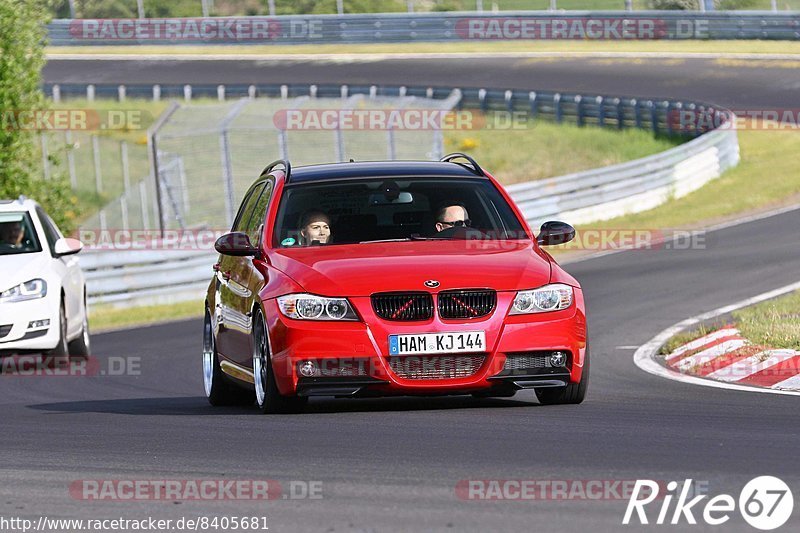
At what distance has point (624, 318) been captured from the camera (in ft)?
56.7

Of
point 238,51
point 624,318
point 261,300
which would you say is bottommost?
point 238,51

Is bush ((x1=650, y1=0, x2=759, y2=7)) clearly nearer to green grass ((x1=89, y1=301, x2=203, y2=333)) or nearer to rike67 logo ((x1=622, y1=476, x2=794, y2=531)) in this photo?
green grass ((x1=89, y1=301, x2=203, y2=333))

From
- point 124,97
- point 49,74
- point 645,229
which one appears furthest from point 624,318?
point 49,74

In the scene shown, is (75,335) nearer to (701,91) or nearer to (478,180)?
(478,180)

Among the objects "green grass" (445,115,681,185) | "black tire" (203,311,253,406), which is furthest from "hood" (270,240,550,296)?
"green grass" (445,115,681,185)

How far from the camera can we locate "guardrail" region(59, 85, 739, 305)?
77.3 ft

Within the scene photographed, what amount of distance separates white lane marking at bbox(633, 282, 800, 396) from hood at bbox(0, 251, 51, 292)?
5721 millimetres

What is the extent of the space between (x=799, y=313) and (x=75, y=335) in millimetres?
7124

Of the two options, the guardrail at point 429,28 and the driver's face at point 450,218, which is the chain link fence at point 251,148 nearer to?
the driver's face at point 450,218

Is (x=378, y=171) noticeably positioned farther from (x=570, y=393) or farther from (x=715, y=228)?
(x=715, y=228)

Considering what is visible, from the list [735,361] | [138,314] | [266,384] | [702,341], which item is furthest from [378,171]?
[138,314]

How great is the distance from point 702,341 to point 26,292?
6.36 metres

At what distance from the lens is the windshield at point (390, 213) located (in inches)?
398

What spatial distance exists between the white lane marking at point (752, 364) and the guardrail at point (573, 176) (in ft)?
41.7
